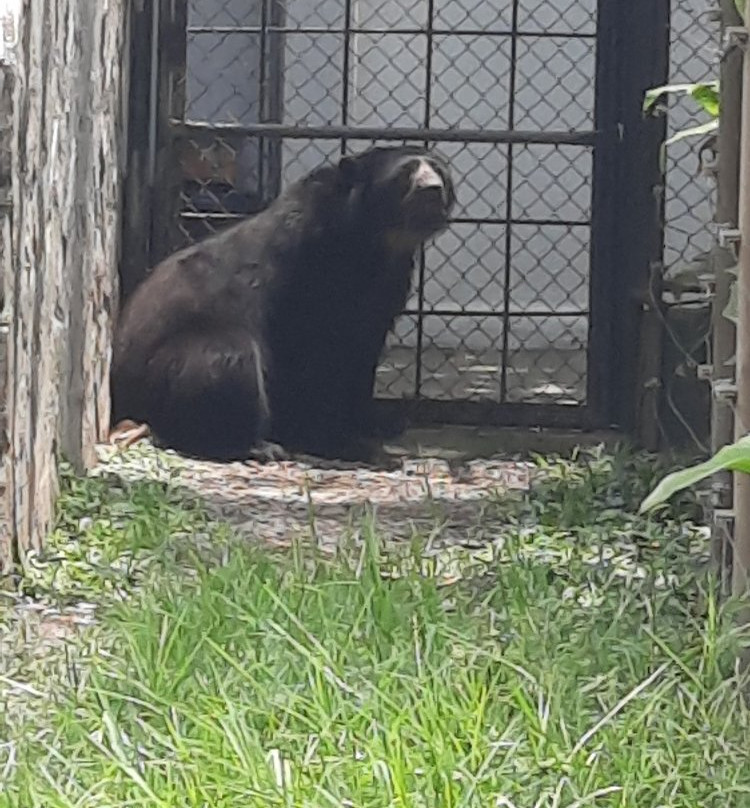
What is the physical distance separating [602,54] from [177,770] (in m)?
5.00

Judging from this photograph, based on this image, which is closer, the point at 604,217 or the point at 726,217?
the point at 726,217

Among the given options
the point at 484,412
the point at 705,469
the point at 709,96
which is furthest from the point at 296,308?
the point at 705,469

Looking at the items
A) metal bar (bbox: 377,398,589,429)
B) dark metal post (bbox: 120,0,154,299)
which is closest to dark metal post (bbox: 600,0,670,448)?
metal bar (bbox: 377,398,589,429)

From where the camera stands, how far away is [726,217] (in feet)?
12.3

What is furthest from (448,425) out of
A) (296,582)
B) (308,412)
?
(296,582)

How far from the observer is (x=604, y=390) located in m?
7.41

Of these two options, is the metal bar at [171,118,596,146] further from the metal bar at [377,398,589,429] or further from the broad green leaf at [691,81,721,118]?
the broad green leaf at [691,81,721,118]

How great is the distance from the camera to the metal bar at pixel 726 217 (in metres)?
3.73

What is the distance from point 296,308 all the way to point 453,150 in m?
2.18

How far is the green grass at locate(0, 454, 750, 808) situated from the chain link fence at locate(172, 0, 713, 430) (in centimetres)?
378

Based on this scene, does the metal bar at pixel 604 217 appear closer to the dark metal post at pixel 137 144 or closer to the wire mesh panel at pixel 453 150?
the wire mesh panel at pixel 453 150

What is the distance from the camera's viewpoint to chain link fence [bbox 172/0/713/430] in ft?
26.9

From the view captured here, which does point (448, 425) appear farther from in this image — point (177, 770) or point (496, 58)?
point (177, 770)

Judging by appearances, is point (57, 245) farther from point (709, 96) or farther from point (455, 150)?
point (455, 150)
